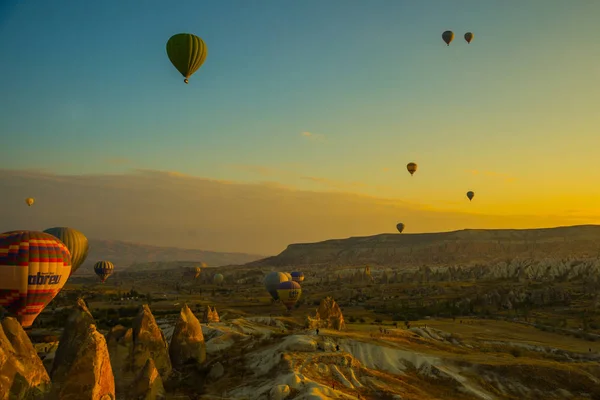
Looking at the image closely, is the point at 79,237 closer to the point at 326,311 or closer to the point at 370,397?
the point at 326,311

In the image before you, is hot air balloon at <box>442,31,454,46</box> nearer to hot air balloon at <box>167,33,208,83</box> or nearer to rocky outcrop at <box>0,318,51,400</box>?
hot air balloon at <box>167,33,208,83</box>

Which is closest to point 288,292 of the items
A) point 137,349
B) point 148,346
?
point 148,346

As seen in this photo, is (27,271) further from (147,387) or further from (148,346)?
(147,387)

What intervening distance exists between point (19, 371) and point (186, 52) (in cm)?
3749

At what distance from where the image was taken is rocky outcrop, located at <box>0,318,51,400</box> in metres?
24.0

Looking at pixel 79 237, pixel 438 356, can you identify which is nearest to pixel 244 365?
pixel 438 356

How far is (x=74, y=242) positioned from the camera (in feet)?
220

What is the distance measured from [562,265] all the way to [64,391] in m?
131

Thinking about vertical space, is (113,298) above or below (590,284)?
below

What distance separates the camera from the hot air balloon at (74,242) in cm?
6569

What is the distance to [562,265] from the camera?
13212cm

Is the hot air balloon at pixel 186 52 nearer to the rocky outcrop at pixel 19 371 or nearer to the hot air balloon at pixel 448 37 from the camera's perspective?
the rocky outcrop at pixel 19 371

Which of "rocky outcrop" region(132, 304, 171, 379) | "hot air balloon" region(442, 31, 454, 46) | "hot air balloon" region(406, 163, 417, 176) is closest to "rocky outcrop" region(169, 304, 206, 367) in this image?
"rocky outcrop" region(132, 304, 171, 379)

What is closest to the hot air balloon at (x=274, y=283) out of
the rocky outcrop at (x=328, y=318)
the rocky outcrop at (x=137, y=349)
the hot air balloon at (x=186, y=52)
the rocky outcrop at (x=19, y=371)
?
the rocky outcrop at (x=328, y=318)
